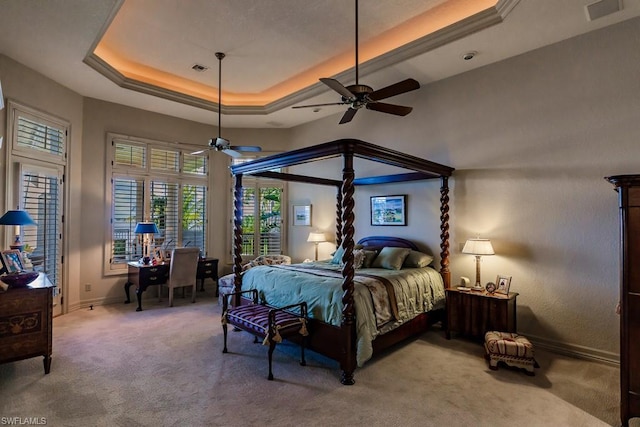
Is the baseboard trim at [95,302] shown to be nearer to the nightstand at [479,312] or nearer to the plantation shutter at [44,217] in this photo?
the plantation shutter at [44,217]

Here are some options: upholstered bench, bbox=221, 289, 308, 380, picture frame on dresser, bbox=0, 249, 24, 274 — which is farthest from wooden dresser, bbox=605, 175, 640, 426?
picture frame on dresser, bbox=0, 249, 24, 274

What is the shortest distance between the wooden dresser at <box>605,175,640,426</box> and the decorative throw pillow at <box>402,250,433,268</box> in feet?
7.91

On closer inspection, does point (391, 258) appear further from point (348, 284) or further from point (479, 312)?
point (348, 284)

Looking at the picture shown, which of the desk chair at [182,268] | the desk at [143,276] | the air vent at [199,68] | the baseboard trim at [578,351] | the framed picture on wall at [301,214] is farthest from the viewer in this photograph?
the framed picture on wall at [301,214]

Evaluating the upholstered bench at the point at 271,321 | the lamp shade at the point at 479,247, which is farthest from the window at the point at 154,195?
the lamp shade at the point at 479,247

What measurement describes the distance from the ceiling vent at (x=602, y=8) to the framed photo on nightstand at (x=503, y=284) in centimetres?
290

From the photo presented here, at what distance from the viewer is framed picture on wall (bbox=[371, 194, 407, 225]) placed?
534 cm

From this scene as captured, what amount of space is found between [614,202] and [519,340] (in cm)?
178

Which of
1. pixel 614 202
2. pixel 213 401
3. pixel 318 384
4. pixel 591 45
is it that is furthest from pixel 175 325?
pixel 591 45

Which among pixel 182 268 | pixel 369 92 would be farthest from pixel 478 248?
pixel 182 268

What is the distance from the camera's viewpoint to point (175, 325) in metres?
4.75

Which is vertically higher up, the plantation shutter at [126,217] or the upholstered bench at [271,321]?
the plantation shutter at [126,217]

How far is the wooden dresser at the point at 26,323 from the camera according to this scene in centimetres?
299

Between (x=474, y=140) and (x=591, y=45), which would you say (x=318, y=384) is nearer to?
(x=474, y=140)
